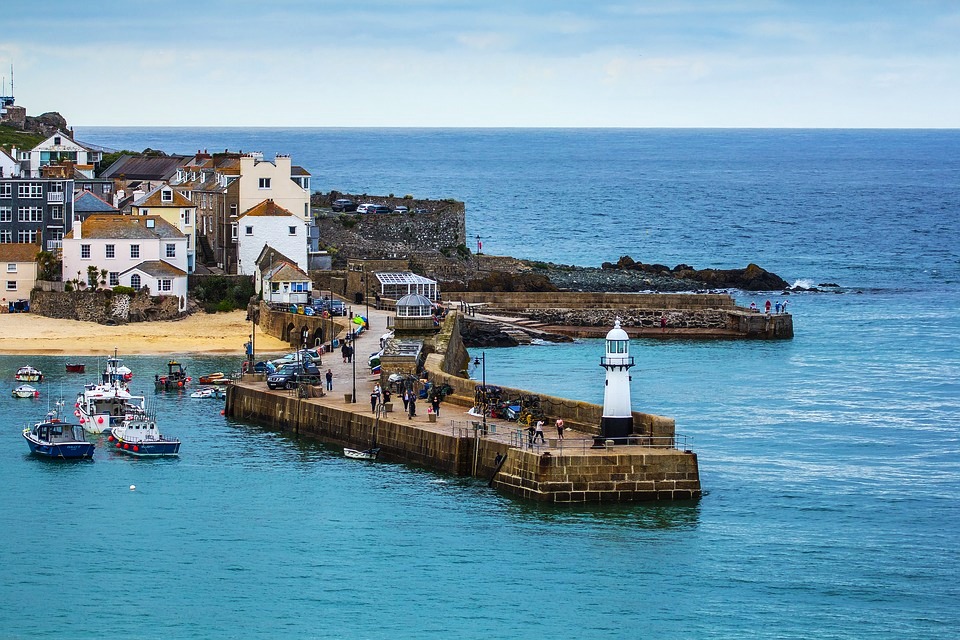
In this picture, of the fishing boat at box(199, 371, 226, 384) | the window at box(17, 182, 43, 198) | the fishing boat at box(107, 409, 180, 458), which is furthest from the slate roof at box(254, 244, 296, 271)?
the fishing boat at box(107, 409, 180, 458)

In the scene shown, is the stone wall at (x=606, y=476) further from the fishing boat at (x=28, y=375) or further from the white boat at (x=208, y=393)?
the fishing boat at (x=28, y=375)

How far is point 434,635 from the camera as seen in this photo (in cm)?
3322

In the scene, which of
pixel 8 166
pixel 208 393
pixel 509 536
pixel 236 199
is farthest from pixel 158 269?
pixel 509 536

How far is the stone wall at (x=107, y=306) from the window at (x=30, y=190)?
10.2 m

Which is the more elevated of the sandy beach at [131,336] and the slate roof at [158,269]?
the slate roof at [158,269]

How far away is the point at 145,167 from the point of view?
4481 inches

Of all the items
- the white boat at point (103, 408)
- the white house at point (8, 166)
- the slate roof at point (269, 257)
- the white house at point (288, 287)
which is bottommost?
the white boat at point (103, 408)

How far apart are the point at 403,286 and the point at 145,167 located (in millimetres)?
41959

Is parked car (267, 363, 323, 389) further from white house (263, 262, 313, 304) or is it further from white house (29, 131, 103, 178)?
white house (29, 131, 103, 178)

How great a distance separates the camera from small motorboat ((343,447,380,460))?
47656 millimetres

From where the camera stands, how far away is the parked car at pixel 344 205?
10631cm

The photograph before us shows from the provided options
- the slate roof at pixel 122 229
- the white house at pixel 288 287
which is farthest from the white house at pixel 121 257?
the white house at pixel 288 287

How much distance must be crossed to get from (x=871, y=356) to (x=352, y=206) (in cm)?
4417

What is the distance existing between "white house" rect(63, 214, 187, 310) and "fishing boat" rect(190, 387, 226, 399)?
695 inches
